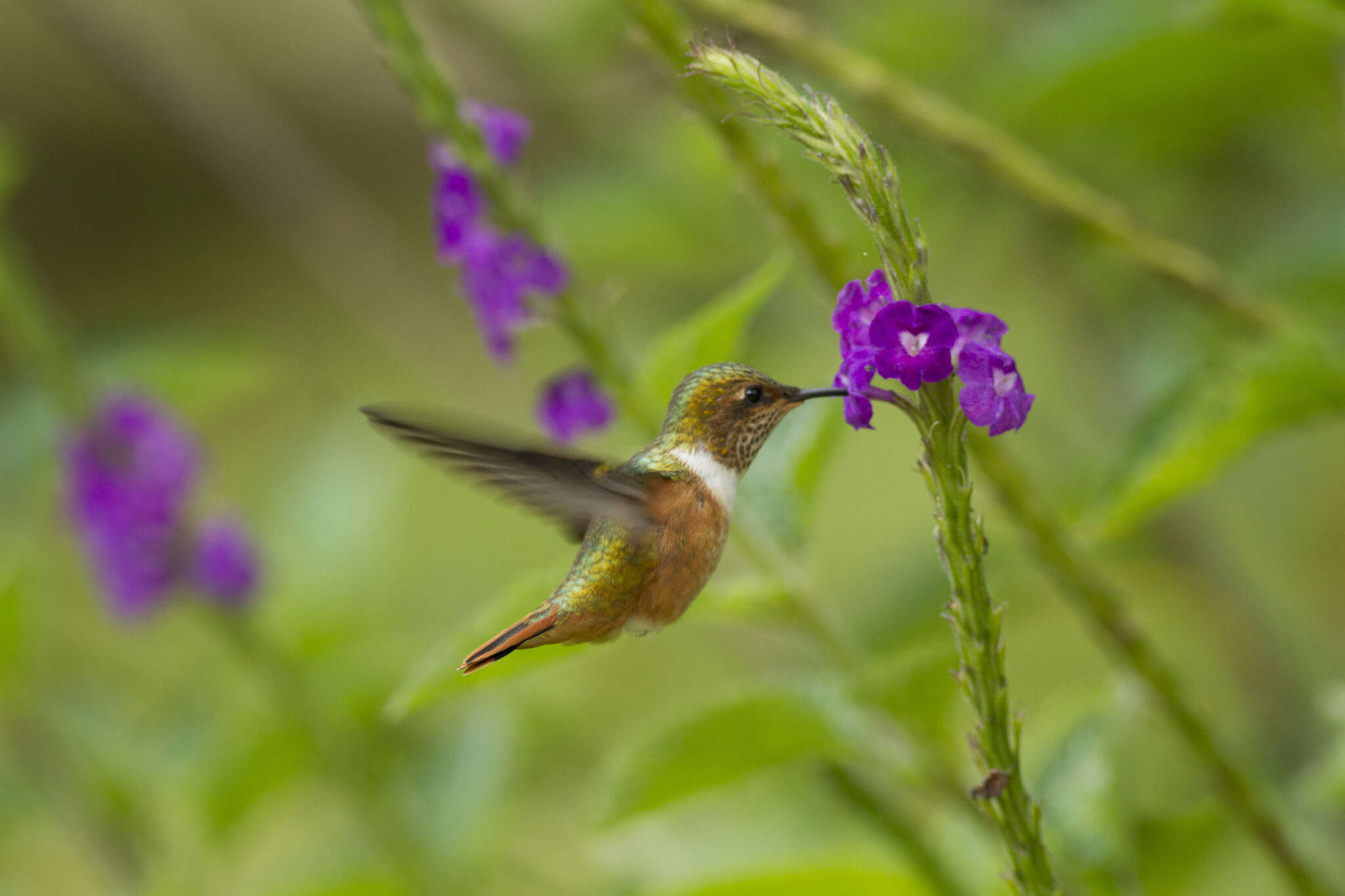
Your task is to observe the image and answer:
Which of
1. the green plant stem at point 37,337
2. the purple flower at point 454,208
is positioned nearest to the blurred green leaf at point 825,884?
the purple flower at point 454,208

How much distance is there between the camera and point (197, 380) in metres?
1.59

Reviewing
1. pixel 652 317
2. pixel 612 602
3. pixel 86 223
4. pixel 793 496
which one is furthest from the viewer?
pixel 86 223

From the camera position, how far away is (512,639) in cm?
48

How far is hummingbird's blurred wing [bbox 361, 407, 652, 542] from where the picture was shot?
45cm

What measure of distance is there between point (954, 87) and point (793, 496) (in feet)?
3.34

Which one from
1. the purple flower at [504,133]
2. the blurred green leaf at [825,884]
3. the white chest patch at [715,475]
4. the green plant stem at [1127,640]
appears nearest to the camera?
the white chest patch at [715,475]

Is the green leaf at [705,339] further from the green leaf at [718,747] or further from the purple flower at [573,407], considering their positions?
the green leaf at [718,747]

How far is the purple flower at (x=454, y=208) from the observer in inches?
24.8

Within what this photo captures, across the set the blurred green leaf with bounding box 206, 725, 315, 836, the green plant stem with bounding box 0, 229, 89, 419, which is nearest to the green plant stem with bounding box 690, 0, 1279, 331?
the green plant stem with bounding box 0, 229, 89, 419

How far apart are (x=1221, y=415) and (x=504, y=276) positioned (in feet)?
1.38

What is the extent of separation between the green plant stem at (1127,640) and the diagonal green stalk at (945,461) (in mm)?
162

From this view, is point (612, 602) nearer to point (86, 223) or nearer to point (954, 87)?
point (954, 87)

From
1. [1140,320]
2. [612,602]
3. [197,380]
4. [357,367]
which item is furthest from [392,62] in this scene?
[357,367]

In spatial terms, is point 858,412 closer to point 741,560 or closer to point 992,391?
point 992,391
